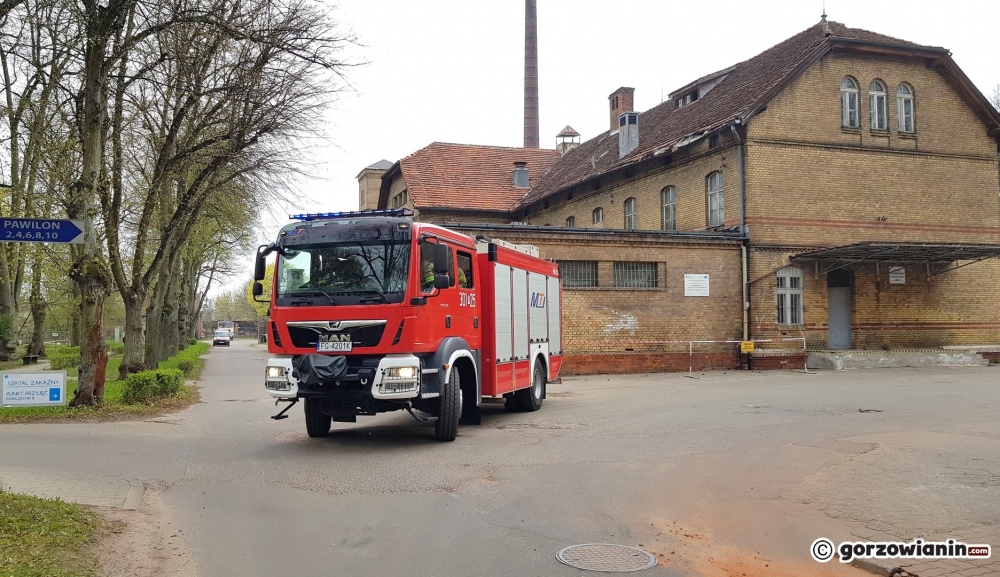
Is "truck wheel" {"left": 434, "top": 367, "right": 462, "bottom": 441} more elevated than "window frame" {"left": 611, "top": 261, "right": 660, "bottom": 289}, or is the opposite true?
"window frame" {"left": 611, "top": 261, "right": 660, "bottom": 289}

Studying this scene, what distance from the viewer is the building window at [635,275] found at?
25.2 metres

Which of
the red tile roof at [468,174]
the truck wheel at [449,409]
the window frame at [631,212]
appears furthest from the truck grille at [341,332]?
the red tile roof at [468,174]

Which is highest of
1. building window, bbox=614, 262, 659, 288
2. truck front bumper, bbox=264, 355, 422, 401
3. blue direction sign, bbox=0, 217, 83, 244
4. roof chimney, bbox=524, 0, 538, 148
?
roof chimney, bbox=524, 0, 538, 148

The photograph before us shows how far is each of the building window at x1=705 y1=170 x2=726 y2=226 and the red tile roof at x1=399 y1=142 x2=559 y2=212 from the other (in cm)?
1418

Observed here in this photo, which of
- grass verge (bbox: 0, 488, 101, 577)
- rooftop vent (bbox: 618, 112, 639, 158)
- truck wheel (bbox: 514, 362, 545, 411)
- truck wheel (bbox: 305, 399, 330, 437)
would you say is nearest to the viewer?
grass verge (bbox: 0, 488, 101, 577)

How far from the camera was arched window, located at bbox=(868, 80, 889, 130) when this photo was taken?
1081 inches

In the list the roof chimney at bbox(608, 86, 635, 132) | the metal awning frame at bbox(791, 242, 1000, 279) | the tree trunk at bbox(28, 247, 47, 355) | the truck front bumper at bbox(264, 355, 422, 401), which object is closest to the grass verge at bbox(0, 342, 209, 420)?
the truck front bumper at bbox(264, 355, 422, 401)

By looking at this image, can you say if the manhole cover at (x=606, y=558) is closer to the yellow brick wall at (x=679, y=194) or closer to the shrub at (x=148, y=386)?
the shrub at (x=148, y=386)

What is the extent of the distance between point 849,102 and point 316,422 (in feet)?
74.0

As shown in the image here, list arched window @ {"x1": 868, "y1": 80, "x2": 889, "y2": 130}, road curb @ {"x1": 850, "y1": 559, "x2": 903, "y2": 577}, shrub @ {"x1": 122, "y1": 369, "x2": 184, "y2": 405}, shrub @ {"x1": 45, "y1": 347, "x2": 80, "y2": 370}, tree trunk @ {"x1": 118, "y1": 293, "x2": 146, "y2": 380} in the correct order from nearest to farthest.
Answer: road curb @ {"x1": 850, "y1": 559, "x2": 903, "y2": 577} < shrub @ {"x1": 122, "y1": 369, "x2": 184, "y2": 405} < tree trunk @ {"x1": 118, "y1": 293, "x2": 146, "y2": 380} < arched window @ {"x1": 868, "y1": 80, "x2": 889, "y2": 130} < shrub @ {"x1": 45, "y1": 347, "x2": 80, "y2": 370}

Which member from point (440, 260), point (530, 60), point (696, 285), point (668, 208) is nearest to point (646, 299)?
point (696, 285)

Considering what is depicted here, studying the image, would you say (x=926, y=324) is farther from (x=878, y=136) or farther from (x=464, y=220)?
(x=464, y=220)

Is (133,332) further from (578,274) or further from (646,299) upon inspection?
(646,299)

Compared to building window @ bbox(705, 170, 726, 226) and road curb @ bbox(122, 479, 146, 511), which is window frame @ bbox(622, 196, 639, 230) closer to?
building window @ bbox(705, 170, 726, 226)
